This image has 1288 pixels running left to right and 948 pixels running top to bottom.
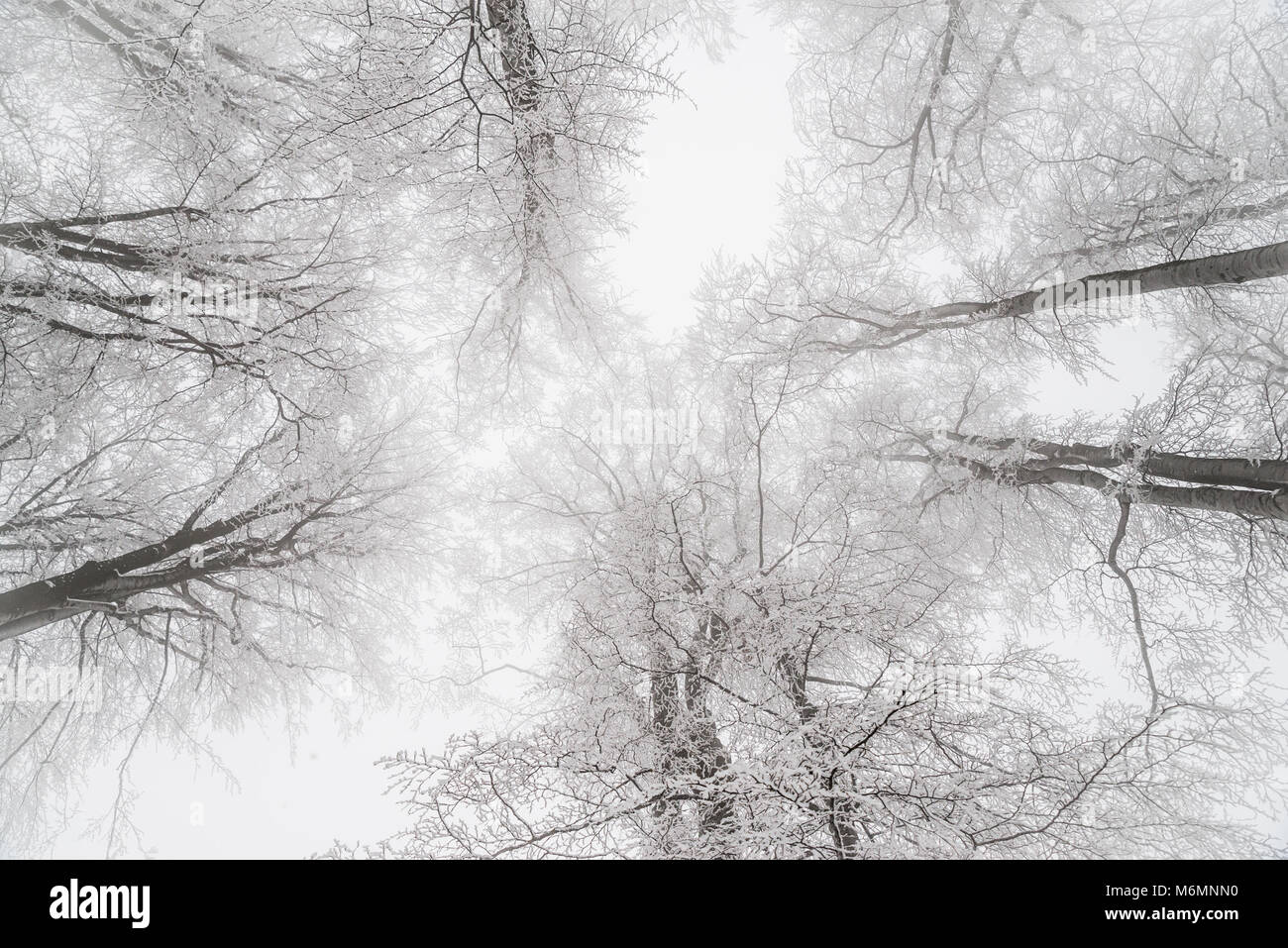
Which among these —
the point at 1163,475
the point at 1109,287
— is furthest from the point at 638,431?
the point at 1163,475

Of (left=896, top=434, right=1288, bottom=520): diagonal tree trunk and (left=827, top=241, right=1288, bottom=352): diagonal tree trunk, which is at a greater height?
(left=827, top=241, right=1288, bottom=352): diagonal tree trunk

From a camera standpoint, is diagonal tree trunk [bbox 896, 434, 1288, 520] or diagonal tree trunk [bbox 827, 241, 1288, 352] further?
diagonal tree trunk [bbox 896, 434, 1288, 520]

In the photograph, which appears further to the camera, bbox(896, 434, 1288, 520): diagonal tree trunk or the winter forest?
bbox(896, 434, 1288, 520): diagonal tree trunk

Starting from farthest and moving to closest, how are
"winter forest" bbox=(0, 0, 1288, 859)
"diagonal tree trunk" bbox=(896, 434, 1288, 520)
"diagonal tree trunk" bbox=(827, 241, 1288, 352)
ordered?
"diagonal tree trunk" bbox=(896, 434, 1288, 520)
"diagonal tree trunk" bbox=(827, 241, 1288, 352)
"winter forest" bbox=(0, 0, 1288, 859)

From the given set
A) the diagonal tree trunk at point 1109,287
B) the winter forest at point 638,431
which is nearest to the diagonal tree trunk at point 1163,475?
the winter forest at point 638,431

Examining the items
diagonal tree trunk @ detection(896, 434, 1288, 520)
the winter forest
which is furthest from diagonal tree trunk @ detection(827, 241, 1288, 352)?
diagonal tree trunk @ detection(896, 434, 1288, 520)

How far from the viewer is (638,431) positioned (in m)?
7.94

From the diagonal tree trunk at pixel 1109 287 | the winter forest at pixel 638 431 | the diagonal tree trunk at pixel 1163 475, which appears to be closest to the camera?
the winter forest at pixel 638 431

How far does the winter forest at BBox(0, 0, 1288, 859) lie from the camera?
11.3ft

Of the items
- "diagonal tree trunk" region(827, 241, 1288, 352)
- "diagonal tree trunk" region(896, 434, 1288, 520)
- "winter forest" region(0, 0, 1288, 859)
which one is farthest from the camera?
"diagonal tree trunk" region(896, 434, 1288, 520)

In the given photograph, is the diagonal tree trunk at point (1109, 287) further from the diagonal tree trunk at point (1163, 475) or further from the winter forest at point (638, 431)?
the diagonal tree trunk at point (1163, 475)

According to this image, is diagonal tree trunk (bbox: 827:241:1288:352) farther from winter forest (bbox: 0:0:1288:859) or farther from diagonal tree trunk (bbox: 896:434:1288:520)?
diagonal tree trunk (bbox: 896:434:1288:520)

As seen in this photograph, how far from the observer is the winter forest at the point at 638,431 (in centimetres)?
345

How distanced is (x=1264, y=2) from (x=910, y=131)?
11.3 ft
